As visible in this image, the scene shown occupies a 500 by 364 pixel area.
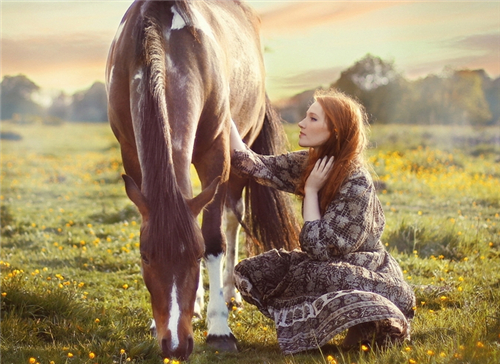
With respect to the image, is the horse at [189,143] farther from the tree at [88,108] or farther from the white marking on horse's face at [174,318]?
the tree at [88,108]

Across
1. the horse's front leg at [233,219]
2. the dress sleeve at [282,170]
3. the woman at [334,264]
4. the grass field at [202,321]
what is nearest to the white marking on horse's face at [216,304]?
the grass field at [202,321]

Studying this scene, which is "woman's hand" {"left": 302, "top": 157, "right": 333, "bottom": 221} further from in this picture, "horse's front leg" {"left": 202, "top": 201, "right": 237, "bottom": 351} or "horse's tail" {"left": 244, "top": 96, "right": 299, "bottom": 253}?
"horse's tail" {"left": 244, "top": 96, "right": 299, "bottom": 253}

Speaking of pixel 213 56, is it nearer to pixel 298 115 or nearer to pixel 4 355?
pixel 4 355

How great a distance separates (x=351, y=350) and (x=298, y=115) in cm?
1351

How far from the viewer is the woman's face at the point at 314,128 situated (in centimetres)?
374

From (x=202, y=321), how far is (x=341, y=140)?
5.63 ft

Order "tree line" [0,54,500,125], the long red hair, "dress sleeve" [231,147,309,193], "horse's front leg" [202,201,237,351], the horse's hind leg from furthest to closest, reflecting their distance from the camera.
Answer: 1. "tree line" [0,54,500,125]
2. the horse's hind leg
3. "dress sleeve" [231,147,309,193]
4. "horse's front leg" [202,201,237,351]
5. the long red hair

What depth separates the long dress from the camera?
128 inches

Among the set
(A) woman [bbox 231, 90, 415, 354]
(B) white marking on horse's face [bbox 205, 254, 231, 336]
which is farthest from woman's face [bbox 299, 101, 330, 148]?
(B) white marking on horse's face [bbox 205, 254, 231, 336]

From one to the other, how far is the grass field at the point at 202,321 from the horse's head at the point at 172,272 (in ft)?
1.75

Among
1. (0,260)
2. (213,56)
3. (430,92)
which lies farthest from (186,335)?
(430,92)

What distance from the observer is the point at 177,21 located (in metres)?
3.81

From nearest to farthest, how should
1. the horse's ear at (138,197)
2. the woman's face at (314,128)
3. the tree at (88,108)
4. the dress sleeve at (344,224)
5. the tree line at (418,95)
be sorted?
the horse's ear at (138,197) → the dress sleeve at (344,224) → the woman's face at (314,128) → the tree line at (418,95) → the tree at (88,108)

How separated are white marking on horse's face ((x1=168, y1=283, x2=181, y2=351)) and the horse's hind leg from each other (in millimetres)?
2025
